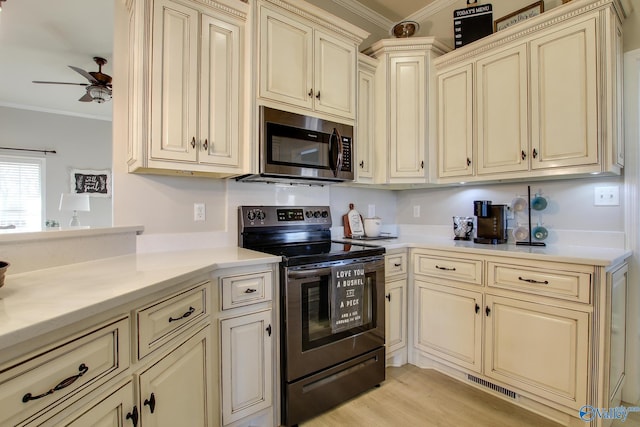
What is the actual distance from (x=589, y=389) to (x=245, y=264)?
1815 mm

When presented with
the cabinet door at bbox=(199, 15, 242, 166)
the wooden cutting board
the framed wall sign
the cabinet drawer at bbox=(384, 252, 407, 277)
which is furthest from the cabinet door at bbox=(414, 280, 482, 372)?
the framed wall sign

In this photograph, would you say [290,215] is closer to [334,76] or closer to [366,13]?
[334,76]

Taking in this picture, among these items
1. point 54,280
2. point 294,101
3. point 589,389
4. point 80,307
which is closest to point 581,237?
point 589,389

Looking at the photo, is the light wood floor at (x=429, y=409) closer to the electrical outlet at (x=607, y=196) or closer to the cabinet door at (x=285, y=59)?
the electrical outlet at (x=607, y=196)

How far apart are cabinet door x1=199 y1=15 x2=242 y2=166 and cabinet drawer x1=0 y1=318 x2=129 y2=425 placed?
42.4 inches

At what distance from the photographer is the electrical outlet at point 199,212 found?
2.01m

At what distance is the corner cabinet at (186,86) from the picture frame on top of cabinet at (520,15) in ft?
6.01

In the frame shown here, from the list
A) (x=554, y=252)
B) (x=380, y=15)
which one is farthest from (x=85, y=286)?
(x=380, y=15)

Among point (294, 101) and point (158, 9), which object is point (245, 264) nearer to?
point (294, 101)

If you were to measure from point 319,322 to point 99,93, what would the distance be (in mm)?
3472

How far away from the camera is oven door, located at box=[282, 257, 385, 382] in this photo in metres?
1.64

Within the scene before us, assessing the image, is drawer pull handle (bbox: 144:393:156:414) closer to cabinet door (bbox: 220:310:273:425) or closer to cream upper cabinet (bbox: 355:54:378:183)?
cabinet door (bbox: 220:310:273:425)

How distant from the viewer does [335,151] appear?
2.13m

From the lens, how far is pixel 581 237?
202 cm
